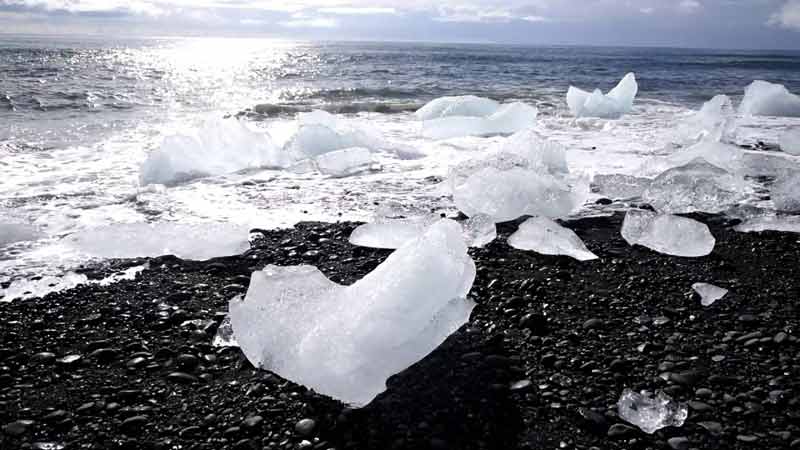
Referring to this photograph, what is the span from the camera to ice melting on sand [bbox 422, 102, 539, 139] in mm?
8125

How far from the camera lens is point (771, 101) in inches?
407

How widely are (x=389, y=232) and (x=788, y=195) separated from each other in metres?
3.30

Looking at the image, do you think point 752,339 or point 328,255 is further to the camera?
point 328,255

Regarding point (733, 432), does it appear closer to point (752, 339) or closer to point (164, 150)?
point (752, 339)

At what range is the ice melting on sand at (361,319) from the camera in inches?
85.0

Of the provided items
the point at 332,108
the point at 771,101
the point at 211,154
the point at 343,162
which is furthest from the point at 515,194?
the point at 332,108

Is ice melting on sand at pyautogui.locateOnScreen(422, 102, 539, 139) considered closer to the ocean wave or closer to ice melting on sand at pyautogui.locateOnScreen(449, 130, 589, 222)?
ice melting on sand at pyautogui.locateOnScreen(449, 130, 589, 222)

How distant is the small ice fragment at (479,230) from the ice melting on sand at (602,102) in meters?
7.33

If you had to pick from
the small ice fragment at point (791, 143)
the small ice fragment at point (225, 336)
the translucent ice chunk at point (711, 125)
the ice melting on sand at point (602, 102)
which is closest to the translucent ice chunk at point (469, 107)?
the ice melting on sand at point (602, 102)

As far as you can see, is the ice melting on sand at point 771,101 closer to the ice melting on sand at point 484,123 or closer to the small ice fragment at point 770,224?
the ice melting on sand at point 484,123

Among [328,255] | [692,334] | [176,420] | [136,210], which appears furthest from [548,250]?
[136,210]

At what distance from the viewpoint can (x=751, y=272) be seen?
10.8 feet

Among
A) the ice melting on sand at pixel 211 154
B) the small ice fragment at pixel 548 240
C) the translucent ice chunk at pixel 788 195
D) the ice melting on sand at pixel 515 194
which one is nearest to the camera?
the small ice fragment at pixel 548 240

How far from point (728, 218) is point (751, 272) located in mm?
1111
